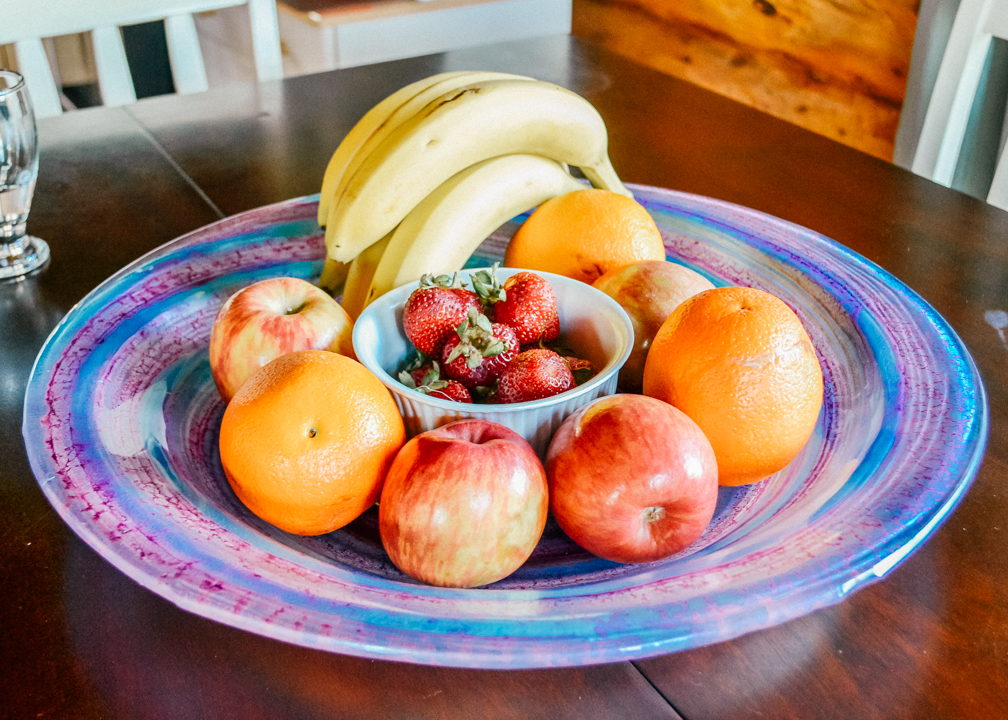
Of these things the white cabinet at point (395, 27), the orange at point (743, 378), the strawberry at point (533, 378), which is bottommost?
the white cabinet at point (395, 27)

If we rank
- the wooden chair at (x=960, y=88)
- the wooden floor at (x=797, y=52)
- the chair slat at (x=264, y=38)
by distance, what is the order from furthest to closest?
the wooden floor at (x=797, y=52), the chair slat at (x=264, y=38), the wooden chair at (x=960, y=88)

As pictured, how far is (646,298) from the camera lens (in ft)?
2.33

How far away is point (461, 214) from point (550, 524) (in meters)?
0.36

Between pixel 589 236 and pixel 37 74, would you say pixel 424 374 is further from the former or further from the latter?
pixel 37 74

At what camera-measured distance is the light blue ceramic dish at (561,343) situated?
2.00 feet

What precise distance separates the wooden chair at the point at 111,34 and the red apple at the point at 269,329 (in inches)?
39.9

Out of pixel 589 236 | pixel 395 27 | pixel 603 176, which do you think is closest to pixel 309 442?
pixel 589 236

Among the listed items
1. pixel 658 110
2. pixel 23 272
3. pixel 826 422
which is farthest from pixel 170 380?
pixel 658 110

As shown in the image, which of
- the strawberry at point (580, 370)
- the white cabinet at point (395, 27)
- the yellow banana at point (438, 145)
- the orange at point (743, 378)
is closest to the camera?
the orange at point (743, 378)

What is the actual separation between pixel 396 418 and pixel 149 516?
173 mm

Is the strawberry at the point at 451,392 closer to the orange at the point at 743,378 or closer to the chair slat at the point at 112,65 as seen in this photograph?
the orange at the point at 743,378

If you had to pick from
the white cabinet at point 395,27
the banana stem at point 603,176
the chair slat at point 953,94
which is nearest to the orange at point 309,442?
the banana stem at point 603,176

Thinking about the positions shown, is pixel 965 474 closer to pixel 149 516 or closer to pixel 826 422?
pixel 826 422

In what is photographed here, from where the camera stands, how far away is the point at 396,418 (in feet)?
1.94
